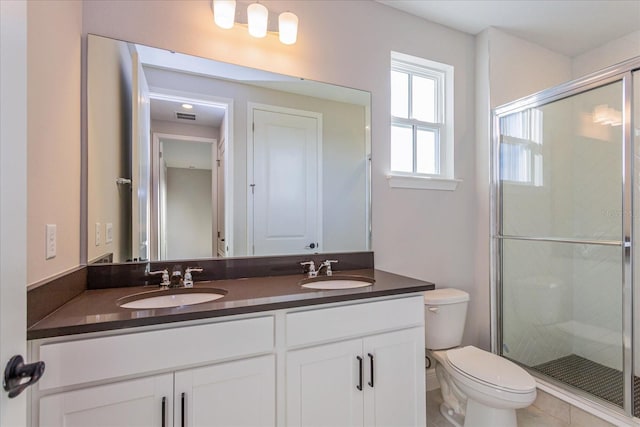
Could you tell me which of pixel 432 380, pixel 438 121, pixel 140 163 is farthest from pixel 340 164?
pixel 432 380

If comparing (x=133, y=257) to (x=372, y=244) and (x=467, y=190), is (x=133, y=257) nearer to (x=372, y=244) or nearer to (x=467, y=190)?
(x=372, y=244)

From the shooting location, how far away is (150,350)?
0.95m

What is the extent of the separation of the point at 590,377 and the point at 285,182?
2331 millimetres

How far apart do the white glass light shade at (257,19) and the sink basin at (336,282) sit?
1333 millimetres

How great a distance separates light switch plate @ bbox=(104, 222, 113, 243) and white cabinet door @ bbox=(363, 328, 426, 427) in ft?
4.08

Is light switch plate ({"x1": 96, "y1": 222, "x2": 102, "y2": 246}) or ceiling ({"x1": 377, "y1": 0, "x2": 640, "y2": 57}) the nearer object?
light switch plate ({"x1": 96, "y1": 222, "x2": 102, "y2": 246})

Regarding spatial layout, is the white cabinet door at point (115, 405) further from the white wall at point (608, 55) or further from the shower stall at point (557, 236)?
the white wall at point (608, 55)

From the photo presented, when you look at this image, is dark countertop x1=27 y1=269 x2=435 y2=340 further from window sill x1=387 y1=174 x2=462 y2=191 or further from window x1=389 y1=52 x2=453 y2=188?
window x1=389 y1=52 x2=453 y2=188

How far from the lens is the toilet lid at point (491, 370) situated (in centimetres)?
145

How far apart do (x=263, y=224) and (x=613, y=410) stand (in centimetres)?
215

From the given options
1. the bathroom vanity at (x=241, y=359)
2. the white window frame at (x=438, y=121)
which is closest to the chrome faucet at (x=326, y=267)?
the bathroom vanity at (x=241, y=359)

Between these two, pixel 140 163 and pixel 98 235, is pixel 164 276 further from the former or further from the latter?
pixel 140 163

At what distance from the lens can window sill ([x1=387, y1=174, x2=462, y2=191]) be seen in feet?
6.63

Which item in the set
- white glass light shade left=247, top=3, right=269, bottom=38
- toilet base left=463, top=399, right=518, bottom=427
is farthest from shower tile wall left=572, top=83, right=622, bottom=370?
white glass light shade left=247, top=3, right=269, bottom=38
